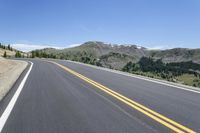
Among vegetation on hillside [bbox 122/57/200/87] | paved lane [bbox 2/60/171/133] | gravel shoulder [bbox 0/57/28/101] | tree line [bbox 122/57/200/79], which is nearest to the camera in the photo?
paved lane [bbox 2/60/171/133]

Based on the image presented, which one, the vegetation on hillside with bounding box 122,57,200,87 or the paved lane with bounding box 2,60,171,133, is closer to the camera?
the paved lane with bounding box 2,60,171,133

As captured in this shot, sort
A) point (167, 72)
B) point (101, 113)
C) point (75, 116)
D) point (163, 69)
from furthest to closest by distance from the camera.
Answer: point (163, 69) → point (167, 72) → point (101, 113) → point (75, 116)

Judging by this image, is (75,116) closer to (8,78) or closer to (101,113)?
(101,113)

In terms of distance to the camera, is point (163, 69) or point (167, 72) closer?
point (167, 72)

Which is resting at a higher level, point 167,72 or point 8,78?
point 8,78

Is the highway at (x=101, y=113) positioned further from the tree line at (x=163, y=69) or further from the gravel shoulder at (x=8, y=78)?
the tree line at (x=163, y=69)

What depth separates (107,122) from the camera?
724cm

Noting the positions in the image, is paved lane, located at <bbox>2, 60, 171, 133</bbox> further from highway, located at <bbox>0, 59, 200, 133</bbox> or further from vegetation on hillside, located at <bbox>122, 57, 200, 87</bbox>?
vegetation on hillside, located at <bbox>122, 57, 200, 87</bbox>

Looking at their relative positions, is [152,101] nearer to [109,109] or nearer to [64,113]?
[109,109]

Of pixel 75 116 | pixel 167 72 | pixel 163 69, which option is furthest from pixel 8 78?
pixel 163 69

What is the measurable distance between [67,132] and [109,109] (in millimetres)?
2545

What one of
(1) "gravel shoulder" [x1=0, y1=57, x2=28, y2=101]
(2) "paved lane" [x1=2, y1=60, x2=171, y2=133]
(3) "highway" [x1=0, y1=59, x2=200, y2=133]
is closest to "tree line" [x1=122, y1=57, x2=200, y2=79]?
(1) "gravel shoulder" [x1=0, y1=57, x2=28, y2=101]

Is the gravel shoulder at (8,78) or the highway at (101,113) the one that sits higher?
the highway at (101,113)

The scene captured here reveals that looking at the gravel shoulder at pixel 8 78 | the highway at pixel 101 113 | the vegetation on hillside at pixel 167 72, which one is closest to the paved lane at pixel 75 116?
the highway at pixel 101 113
